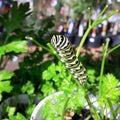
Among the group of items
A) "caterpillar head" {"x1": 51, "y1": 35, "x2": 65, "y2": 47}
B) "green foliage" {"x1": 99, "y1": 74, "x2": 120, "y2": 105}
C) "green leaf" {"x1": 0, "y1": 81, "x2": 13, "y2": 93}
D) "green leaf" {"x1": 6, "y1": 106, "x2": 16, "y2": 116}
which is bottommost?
"green leaf" {"x1": 6, "y1": 106, "x2": 16, "y2": 116}

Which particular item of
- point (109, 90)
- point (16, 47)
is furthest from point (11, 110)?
point (109, 90)

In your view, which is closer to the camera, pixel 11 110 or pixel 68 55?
pixel 68 55

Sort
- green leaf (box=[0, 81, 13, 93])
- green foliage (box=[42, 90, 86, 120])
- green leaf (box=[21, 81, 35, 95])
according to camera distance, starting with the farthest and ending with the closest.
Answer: green leaf (box=[21, 81, 35, 95]) < green leaf (box=[0, 81, 13, 93]) < green foliage (box=[42, 90, 86, 120])

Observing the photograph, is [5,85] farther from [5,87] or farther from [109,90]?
[109,90]

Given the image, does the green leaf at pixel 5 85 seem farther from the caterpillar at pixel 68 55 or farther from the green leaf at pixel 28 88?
the caterpillar at pixel 68 55

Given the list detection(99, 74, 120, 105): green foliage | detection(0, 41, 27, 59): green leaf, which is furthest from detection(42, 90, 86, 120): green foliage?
detection(0, 41, 27, 59): green leaf

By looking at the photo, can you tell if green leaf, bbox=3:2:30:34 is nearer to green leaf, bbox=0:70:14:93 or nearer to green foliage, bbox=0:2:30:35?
green foliage, bbox=0:2:30:35

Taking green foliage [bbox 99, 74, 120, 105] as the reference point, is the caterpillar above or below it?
above

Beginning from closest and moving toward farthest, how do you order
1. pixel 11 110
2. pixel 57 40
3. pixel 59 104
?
pixel 57 40
pixel 59 104
pixel 11 110

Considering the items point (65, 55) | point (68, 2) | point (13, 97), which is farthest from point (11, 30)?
point (68, 2)

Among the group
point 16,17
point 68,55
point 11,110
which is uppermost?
point 16,17
